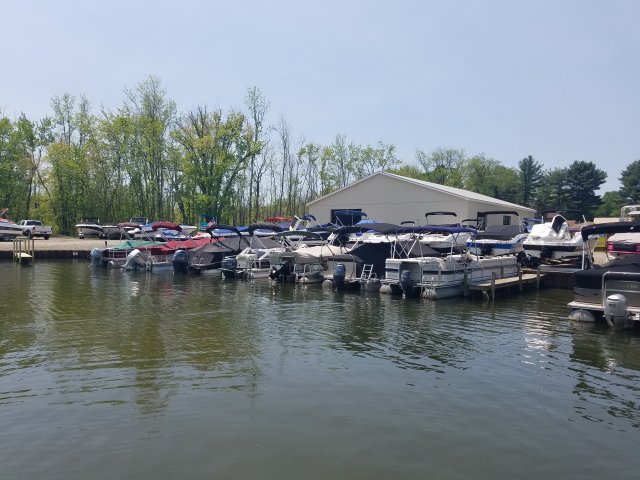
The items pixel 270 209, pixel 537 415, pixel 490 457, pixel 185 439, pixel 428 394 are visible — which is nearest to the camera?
pixel 490 457

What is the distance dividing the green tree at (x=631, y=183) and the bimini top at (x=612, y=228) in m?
54.3

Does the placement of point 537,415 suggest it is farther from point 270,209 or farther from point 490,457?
point 270,209

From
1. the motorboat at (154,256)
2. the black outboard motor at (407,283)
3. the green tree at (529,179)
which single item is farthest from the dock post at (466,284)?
the green tree at (529,179)

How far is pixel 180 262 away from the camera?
2745 centimetres

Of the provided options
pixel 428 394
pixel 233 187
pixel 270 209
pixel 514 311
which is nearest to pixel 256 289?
pixel 514 311

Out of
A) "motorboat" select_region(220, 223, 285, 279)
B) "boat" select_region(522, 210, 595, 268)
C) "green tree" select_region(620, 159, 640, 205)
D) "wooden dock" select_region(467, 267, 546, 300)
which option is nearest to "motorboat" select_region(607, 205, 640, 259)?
"boat" select_region(522, 210, 595, 268)

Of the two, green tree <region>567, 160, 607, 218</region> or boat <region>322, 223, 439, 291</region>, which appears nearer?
boat <region>322, 223, 439, 291</region>

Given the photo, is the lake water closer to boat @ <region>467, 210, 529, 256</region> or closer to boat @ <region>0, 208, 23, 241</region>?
boat @ <region>467, 210, 529, 256</region>

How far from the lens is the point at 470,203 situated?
114 ft

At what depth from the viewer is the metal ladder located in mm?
21047

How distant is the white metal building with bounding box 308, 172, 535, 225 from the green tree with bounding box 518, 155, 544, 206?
36.9 metres

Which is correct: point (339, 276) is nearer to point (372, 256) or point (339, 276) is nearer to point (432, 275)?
point (372, 256)

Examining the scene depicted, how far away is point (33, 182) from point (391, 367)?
60.5m

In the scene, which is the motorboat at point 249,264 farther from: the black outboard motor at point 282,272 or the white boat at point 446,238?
the white boat at point 446,238
